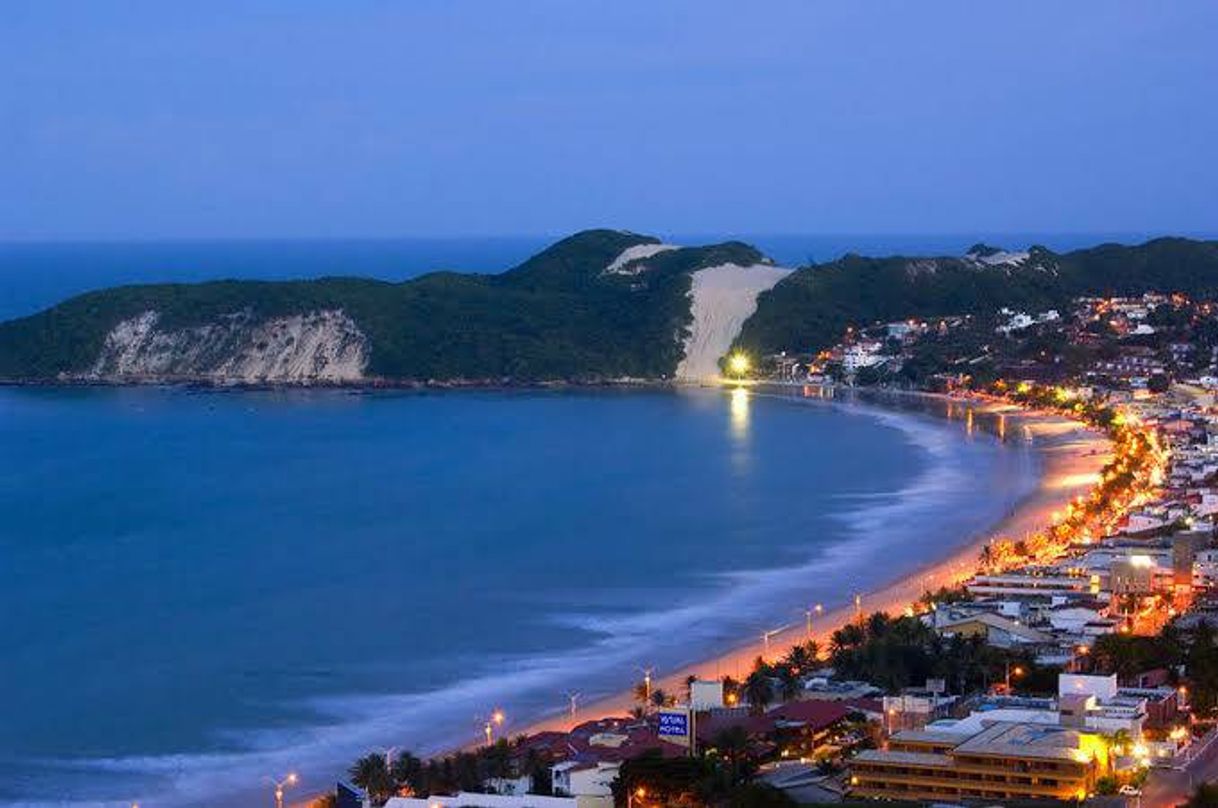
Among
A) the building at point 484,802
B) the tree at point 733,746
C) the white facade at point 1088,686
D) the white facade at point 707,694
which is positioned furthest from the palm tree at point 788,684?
the building at point 484,802

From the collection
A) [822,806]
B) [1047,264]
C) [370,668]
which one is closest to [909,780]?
[822,806]

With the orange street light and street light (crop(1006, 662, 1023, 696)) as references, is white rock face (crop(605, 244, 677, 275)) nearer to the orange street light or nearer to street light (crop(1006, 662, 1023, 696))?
street light (crop(1006, 662, 1023, 696))

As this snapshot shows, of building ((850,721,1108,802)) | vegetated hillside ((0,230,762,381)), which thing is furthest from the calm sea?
→ building ((850,721,1108,802))

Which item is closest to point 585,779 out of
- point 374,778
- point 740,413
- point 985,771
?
point 374,778

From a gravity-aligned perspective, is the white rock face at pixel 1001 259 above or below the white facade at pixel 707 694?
above

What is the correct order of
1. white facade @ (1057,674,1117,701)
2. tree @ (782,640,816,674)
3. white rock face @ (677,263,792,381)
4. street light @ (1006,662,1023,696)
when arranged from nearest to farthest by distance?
1. white facade @ (1057,674,1117,701)
2. street light @ (1006,662,1023,696)
3. tree @ (782,640,816,674)
4. white rock face @ (677,263,792,381)

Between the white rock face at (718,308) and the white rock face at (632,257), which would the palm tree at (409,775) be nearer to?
the white rock face at (718,308)
